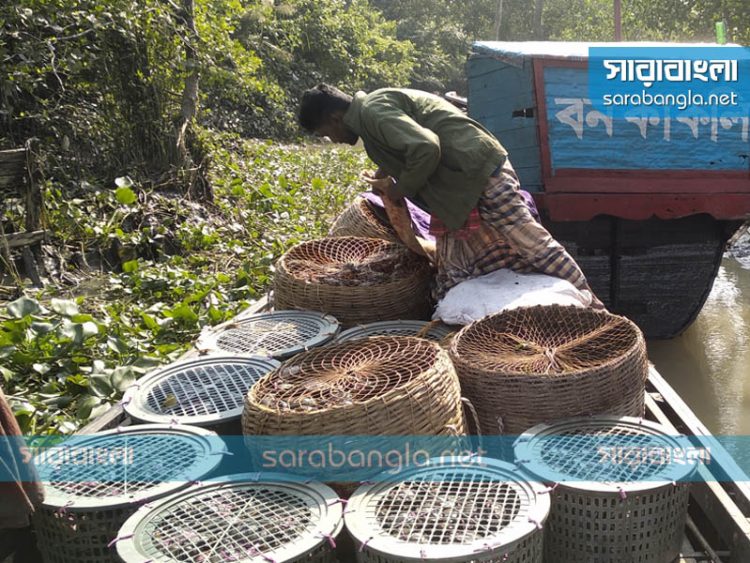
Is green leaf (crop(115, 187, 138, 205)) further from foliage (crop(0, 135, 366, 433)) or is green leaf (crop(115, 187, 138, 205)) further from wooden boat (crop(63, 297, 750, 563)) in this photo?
wooden boat (crop(63, 297, 750, 563))

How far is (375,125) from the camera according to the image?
9.82 feet

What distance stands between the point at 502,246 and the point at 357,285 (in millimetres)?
671

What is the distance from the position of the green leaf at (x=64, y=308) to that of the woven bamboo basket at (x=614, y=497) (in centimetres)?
267

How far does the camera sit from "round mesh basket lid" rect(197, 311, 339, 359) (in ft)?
9.67

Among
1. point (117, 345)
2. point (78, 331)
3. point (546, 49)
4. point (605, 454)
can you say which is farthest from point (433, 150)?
point (546, 49)

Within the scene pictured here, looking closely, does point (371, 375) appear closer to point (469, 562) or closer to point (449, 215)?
point (469, 562)

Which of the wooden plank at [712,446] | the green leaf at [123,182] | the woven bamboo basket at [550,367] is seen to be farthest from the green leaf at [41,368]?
the wooden plank at [712,446]

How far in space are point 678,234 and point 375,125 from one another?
9.12 feet

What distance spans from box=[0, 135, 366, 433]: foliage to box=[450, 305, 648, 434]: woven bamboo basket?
68.1 inches

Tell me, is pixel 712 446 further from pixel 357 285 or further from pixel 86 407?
pixel 86 407

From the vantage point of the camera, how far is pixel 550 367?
7.67 ft

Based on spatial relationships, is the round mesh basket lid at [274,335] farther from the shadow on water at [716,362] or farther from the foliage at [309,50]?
the foliage at [309,50]

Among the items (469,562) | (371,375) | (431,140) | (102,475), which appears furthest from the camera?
(431,140)

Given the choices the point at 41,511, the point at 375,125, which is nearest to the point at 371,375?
the point at 41,511
